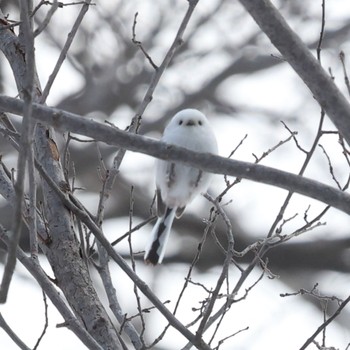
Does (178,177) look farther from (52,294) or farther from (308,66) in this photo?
(308,66)

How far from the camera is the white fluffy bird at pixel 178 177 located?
2.60 meters

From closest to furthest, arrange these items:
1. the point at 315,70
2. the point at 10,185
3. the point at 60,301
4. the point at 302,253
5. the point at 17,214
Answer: the point at 17,214 < the point at 315,70 < the point at 60,301 < the point at 10,185 < the point at 302,253

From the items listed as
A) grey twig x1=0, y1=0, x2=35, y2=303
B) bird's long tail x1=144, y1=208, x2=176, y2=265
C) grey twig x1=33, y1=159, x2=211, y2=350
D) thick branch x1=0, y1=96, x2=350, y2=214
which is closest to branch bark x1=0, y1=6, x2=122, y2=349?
grey twig x1=33, y1=159, x2=211, y2=350

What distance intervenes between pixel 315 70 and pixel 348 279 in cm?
397

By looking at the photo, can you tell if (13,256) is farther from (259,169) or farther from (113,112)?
(113,112)

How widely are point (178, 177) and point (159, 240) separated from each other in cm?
22

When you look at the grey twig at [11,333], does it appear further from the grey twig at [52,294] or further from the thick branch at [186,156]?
the thick branch at [186,156]

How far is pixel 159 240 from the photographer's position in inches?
109

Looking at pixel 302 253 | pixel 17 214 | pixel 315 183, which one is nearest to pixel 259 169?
pixel 315 183

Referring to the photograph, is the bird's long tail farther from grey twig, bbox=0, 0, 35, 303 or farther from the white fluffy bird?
grey twig, bbox=0, 0, 35, 303

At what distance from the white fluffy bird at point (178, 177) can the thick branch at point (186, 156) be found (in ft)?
1.70

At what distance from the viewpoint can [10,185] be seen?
8.64ft

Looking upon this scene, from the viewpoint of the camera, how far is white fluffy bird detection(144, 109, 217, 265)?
2598mm

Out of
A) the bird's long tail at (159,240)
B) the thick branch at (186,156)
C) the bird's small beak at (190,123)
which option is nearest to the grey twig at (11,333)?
the thick branch at (186,156)
